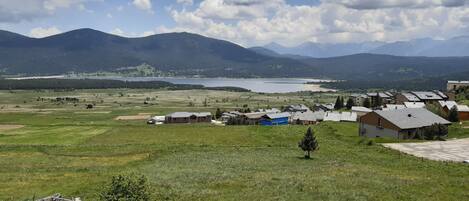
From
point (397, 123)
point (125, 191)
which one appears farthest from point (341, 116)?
point (125, 191)

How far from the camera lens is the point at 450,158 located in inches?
2213

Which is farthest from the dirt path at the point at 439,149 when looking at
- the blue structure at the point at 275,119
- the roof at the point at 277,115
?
the roof at the point at 277,115

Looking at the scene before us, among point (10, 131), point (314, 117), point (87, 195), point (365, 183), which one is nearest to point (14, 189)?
point (87, 195)

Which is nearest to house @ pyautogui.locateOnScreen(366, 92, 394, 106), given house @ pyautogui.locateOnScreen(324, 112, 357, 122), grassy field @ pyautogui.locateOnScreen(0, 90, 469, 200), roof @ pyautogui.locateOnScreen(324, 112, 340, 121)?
house @ pyautogui.locateOnScreen(324, 112, 357, 122)

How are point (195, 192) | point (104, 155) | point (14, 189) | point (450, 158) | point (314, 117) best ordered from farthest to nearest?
point (314, 117)
point (104, 155)
point (450, 158)
point (14, 189)
point (195, 192)

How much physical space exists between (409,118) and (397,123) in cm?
424

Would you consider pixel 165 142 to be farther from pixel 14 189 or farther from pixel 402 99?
pixel 402 99

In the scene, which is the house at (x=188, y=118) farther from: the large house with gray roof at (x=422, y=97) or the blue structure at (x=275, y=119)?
the large house with gray roof at (x=422, y=97)

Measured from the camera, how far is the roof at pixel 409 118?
3108 inches

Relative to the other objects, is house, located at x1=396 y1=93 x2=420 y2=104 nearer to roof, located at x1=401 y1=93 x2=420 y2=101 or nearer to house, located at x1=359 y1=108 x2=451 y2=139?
roof, located at x1=401 y1=93 x2=420 y2=101

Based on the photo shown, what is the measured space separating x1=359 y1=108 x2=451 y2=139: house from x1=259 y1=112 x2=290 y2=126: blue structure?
155ft

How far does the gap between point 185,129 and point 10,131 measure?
124ft

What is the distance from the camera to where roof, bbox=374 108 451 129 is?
78.9 m

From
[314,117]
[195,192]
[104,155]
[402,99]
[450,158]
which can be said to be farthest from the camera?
[402,99]
